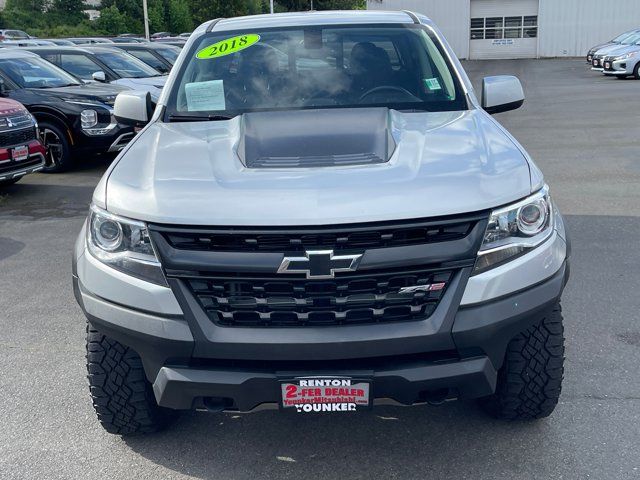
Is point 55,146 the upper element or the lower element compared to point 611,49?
upper

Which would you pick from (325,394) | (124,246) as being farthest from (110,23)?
(325,394)

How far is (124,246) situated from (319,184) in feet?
2.52

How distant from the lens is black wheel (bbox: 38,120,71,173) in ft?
32.7

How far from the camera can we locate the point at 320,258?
2645 mm

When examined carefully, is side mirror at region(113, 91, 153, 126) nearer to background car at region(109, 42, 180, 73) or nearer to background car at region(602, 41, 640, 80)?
background car at region(109, 42, 180, 73)

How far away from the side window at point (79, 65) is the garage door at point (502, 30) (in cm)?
2967

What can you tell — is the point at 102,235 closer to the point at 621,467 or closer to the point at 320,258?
the point at 320,258

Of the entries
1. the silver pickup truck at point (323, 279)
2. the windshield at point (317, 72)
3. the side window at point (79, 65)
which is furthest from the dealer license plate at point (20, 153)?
the silver pickup truck at point (323, 279)

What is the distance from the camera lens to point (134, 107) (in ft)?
14.7

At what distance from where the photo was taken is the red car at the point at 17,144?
26.9 ft

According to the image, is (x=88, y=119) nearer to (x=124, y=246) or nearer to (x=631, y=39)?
(x=124, y=246)

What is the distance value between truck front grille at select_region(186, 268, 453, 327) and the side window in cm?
1073

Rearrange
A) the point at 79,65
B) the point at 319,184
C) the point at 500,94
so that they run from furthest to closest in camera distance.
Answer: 1. the point at 79,65
2. the point at 500,94
3. the point at 319,184

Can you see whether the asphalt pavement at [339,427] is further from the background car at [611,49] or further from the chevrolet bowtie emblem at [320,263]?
the background car at [611,49]
